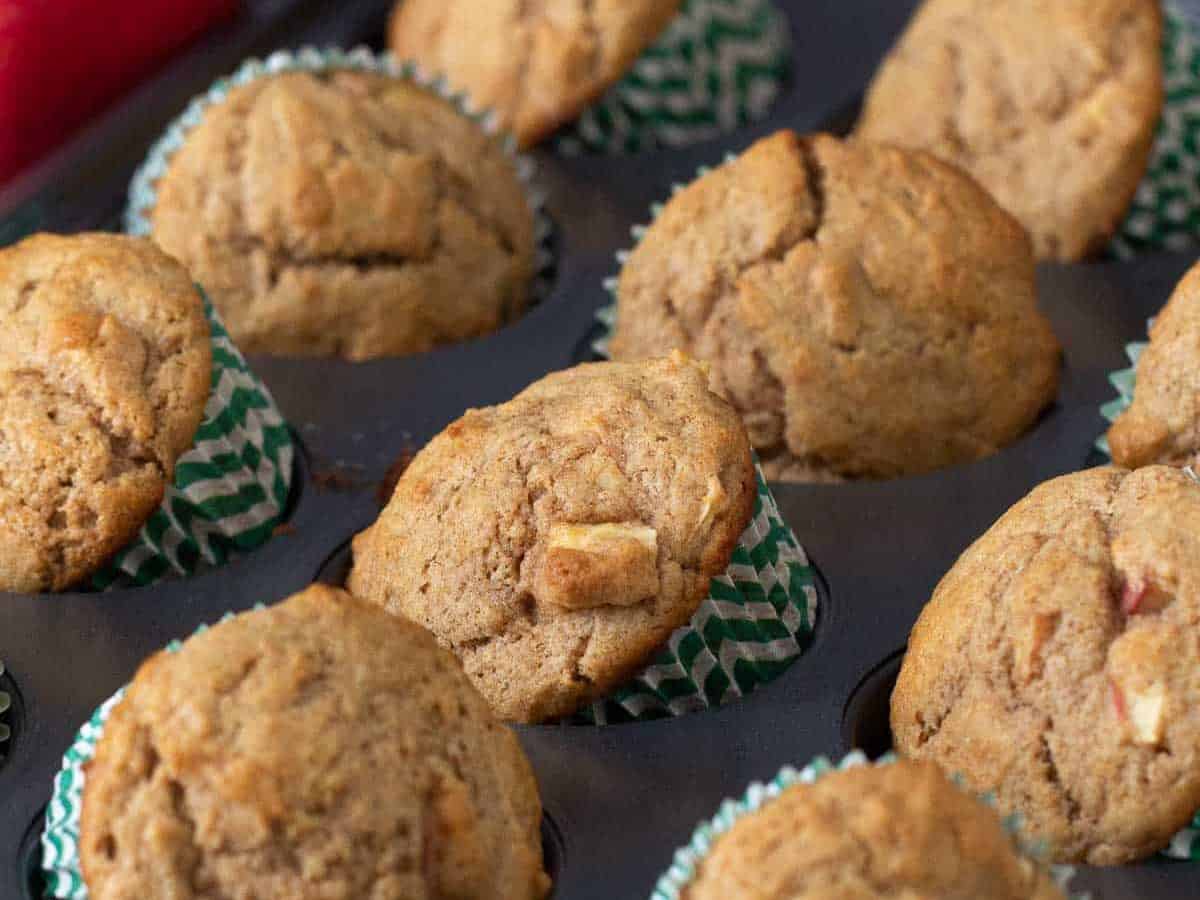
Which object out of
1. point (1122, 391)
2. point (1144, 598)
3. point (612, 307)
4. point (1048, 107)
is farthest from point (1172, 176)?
point (1144, 598)

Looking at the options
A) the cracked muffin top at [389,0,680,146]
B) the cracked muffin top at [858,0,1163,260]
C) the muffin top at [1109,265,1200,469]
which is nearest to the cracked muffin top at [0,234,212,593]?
the cracked muffin top at [389,0,680,146]

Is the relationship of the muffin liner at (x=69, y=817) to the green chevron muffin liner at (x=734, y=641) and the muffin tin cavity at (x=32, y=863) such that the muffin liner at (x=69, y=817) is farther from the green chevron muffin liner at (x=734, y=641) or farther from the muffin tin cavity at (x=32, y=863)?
the green chevron muffin liner at (x=734, y=641)

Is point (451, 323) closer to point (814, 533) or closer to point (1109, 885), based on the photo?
point (814, 533)

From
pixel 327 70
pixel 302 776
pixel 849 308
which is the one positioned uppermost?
pixel 327 70

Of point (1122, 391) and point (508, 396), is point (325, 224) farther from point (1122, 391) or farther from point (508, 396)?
point (1122, 391)

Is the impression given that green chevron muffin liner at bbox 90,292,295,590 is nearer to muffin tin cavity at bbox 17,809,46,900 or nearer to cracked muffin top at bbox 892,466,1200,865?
muffin tin cavity at bbox 17,809,46,900
